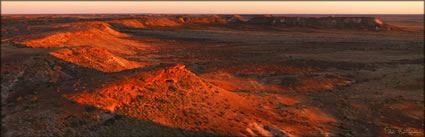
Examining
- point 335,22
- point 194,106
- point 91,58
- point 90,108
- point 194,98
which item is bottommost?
point 194,106

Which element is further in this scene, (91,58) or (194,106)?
(91,58)

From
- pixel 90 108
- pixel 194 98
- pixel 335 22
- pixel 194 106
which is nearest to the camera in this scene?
pixel 90 108

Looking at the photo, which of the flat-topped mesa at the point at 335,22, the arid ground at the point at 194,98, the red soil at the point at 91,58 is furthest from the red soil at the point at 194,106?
the flat-topped mesa at the point at 335,22

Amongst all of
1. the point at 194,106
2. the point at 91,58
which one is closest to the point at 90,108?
the point at 194,106

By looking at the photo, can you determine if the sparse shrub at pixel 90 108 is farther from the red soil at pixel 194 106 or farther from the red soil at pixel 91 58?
the red soil at pixel 91 58

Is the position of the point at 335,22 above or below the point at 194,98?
above

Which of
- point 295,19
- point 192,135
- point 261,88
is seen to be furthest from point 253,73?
point 295,19

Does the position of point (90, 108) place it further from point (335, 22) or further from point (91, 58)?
point (335, 22)

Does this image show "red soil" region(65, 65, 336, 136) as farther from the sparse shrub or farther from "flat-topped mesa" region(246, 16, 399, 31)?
"flat-topped mesa" region(246, 16, 399, 31)

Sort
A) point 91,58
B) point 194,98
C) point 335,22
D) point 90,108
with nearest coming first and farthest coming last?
point 90,108 → point 194,98 → point 91,58 → point 335,22
